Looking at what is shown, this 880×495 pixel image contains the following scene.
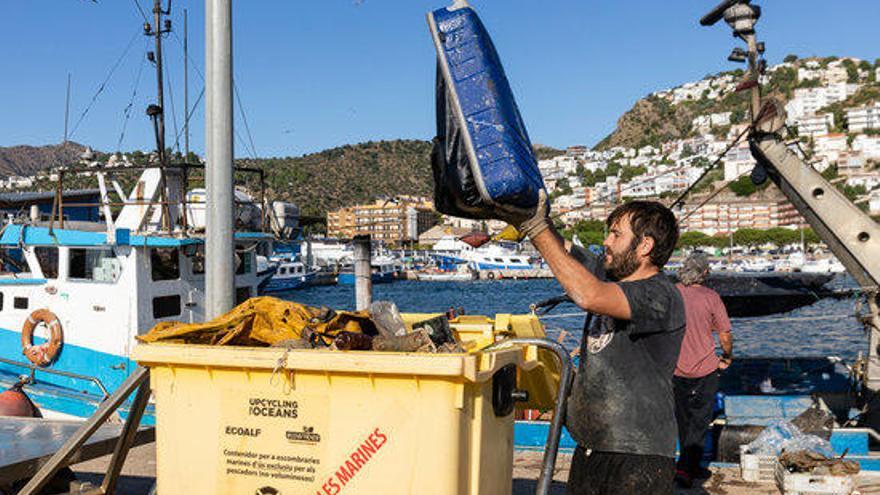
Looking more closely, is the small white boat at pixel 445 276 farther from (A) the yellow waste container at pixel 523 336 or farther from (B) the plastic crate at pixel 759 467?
(A) the yellow waste container at pixel 523 336

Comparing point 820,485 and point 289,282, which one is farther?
point 289,282

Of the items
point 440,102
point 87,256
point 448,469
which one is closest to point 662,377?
point 448,469

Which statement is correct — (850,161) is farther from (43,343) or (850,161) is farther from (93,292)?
(43,343)

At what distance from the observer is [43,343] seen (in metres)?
12.9

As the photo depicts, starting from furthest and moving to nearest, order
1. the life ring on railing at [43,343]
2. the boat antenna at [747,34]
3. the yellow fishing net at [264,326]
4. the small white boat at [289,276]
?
the small white boat at [289,276]
the life ring on railing at [43,343]
the boat antenna at [747,34]
the yellow fishing net at [264,326]

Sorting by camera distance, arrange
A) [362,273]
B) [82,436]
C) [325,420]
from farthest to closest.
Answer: [362,273] < [82,436] < [325,420]

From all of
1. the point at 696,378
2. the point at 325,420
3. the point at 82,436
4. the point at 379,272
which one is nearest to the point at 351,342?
the point at 325,420

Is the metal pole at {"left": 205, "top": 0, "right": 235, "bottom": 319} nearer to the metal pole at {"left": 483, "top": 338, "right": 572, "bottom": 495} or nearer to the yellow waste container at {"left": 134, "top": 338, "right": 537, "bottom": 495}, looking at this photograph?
the yellow waste container at {"left": 134, "top": 338, "right": 537, "bottom": 495}

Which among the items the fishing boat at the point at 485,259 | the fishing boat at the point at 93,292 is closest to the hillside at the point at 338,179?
the fishing boat at the point at 485,259

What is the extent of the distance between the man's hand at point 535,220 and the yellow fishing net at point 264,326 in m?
1.01

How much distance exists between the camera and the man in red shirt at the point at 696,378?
6.41 m

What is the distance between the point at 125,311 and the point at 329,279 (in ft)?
236

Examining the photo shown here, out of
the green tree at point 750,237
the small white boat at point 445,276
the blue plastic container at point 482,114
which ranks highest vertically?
the blue plastic container at point 482,114

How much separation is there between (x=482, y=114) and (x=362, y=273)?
366 inches
